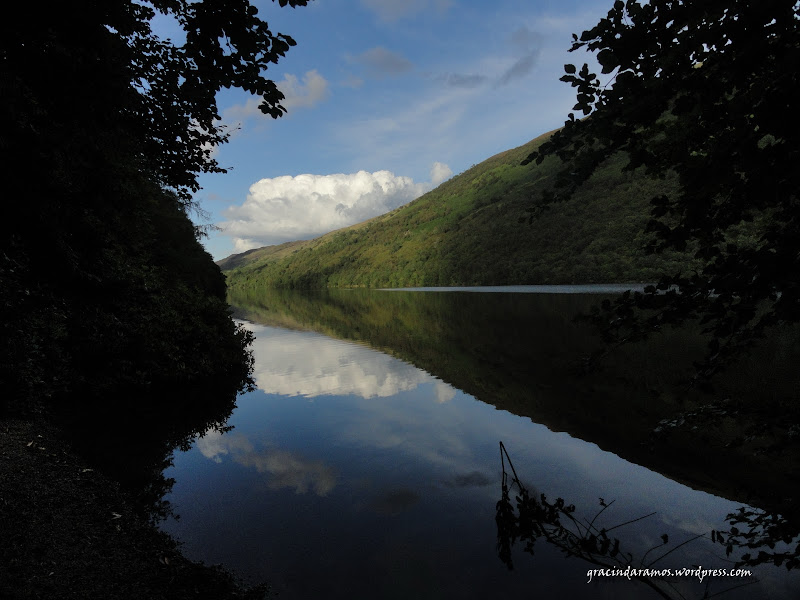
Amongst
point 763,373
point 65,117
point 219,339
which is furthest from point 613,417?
point 219,339

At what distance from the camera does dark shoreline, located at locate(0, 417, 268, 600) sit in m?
5.71

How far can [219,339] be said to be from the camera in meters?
23.2

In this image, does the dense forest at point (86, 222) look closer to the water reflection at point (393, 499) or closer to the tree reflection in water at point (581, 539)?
the water reflection at point (393, 499)

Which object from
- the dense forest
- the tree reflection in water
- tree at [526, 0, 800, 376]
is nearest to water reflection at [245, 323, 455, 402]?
the dense forest

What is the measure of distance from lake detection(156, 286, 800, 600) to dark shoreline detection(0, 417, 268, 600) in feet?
2.22

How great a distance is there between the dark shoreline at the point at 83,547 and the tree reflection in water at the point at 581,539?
183 inches

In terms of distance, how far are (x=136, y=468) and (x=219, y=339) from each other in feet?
40.0

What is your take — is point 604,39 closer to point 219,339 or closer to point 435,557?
point 435,557

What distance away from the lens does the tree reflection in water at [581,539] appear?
3.65 metres

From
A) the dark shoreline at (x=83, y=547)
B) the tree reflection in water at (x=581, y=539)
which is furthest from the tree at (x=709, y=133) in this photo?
the dark shoreline at (x=83, y=547)

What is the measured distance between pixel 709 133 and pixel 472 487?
9574 mm

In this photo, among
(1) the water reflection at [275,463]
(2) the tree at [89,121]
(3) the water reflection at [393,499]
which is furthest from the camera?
(1) the water reflection at [275,463]

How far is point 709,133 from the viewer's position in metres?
2.77

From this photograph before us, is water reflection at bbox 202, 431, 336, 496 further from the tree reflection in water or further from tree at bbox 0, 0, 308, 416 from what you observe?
tree at bbox 0, 0, 308, 416
